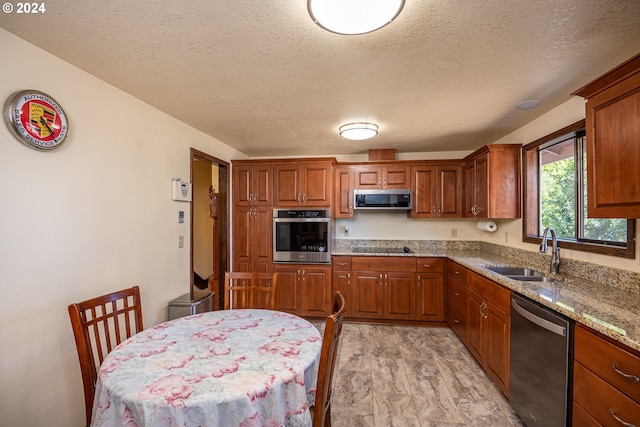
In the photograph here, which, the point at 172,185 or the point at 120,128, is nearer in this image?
the point at 120,128

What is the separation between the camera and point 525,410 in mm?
1755

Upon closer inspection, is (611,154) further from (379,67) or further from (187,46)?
(187,46)

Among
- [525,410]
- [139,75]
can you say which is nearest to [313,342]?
[525,410]

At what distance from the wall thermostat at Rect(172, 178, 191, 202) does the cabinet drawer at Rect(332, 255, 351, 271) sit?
1.90 metres

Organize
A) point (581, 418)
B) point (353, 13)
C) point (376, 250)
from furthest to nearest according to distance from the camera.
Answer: point (376, 250), point (581, 418), point (353, 13)

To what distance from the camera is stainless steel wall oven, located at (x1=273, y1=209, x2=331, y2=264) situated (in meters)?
3.64

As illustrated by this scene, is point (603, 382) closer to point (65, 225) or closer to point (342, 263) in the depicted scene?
point (342, 263)

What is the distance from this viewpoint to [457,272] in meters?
3.06

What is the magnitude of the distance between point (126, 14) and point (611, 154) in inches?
97.4

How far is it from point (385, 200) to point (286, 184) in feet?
4.43

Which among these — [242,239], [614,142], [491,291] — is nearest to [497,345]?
[491,291]

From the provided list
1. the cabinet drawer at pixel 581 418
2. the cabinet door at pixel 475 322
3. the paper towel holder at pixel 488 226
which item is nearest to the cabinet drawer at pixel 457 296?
the cabinet door at pixel 475 322

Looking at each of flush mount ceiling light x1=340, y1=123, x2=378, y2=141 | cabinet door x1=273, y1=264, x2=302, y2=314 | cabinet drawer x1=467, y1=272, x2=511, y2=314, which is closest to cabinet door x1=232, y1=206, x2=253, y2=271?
cabinet door x1=273, y1=264, x2=302, y2=314

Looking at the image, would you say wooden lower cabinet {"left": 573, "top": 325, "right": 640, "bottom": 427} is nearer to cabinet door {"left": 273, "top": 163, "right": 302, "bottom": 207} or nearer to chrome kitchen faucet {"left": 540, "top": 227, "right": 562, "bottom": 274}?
chrome kitchen faucet {"left": 540, "top": 227, "right": 562, "bottom": 274}
